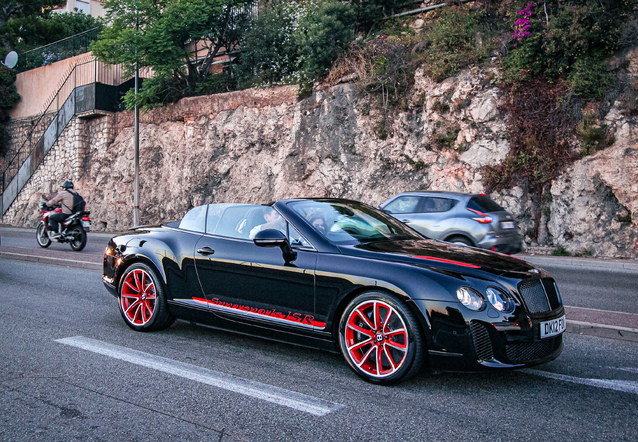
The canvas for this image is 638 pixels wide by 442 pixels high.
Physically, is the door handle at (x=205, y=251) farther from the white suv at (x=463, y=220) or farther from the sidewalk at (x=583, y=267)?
the white suv at (x=463, y=220)

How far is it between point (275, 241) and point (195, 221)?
140 centimetres

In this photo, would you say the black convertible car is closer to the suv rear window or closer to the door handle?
the door handle

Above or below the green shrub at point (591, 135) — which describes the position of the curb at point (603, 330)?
below

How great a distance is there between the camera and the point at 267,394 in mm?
3877

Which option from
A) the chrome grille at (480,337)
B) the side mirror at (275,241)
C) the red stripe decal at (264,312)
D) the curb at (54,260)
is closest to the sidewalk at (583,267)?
the curb at (54,260)

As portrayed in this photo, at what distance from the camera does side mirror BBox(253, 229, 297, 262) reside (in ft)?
15.2

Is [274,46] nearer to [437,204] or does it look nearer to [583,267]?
[437,204]

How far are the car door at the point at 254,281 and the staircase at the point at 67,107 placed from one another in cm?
2476

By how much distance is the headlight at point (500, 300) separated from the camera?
12.6ft

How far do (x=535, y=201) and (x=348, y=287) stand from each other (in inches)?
535

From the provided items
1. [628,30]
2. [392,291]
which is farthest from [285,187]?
[392,291]

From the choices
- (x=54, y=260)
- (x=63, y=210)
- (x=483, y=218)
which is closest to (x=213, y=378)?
(x=483, y=218)

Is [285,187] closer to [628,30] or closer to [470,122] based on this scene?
[470,122]

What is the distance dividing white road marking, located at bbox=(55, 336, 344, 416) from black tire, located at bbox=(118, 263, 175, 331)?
50 centimetres
